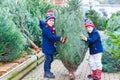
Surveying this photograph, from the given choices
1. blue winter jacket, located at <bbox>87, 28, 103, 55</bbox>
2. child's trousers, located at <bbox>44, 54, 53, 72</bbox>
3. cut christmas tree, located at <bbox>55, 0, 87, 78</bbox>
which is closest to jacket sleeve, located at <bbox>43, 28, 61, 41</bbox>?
cut christmas tree, located at <bbox>55, 0, 87, 78</bbox>

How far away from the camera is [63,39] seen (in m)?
7.92

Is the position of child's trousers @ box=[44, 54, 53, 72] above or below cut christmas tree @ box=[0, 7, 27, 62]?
below

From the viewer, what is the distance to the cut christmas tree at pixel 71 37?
790cm

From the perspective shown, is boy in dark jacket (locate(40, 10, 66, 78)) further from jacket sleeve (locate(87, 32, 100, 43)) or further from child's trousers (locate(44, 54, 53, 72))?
jacket sleeve (locate(87, 32, 100, 43))

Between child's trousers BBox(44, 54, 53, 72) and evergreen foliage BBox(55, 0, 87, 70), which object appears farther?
child's trousers BBox(44, 54, 53, 72)

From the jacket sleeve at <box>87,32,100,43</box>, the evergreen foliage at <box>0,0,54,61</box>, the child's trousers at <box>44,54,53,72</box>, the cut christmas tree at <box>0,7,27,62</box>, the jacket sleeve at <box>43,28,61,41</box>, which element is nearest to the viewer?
the jacket sleeve at <box>87,32,100,43</box>

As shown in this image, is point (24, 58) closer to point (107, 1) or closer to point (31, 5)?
point (31, 5)

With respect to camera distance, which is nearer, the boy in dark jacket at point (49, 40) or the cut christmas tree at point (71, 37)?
the cut christmas tree at point (71, 37)

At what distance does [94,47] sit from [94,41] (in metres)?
0.18

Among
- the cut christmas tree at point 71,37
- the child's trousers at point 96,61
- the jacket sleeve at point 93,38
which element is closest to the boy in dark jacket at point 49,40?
the cut christmas tree at point 71,37

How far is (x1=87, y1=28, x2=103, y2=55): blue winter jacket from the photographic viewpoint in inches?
309

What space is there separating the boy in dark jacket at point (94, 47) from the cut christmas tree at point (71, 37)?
138 mm

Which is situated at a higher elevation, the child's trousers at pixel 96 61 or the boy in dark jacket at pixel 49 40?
the boy in dark jacket at pixel 49 40

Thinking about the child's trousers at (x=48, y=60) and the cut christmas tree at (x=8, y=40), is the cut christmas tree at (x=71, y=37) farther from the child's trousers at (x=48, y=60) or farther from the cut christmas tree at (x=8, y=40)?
the cut christmas tree at (x=8, y=40)
